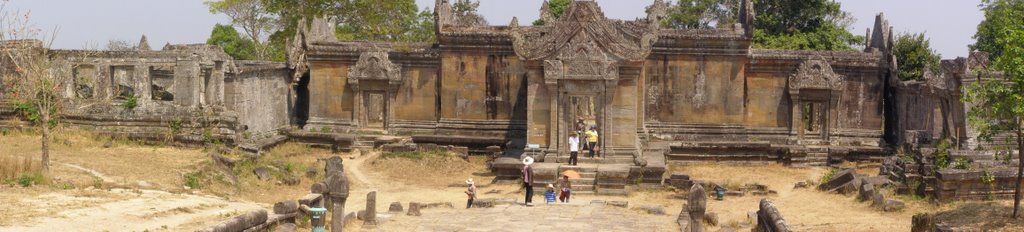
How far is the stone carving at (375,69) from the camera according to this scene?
1430 inches

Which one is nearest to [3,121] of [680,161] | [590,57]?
[590,57]

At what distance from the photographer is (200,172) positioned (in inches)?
1080

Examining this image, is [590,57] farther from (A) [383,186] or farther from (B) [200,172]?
(B) [200,172]

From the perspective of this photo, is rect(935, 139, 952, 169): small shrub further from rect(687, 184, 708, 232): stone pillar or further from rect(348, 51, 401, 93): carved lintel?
rect(348, 51, 401, 93): carved lintel

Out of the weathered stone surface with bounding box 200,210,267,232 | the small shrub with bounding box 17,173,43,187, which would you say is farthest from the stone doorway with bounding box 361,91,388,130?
the weathered stone surface with bounding box 200,210,267,232

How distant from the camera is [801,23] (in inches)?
2076

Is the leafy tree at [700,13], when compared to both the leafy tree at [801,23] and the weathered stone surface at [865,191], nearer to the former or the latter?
the leafy tree at [801,23]

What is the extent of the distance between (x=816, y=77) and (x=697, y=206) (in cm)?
1678

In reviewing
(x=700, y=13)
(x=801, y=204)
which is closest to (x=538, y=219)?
(x=801, y=204)

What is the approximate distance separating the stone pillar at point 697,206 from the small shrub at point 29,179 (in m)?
11.4

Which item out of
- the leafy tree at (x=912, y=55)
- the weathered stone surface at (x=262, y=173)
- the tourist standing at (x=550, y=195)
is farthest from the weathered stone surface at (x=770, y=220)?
the leafy tree at (x=912, y=55)

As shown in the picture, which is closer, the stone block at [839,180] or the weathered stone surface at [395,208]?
the weathered stone surface at [395,208]

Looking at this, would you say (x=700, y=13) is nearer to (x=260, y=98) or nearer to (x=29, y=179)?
(x=260, y=98)

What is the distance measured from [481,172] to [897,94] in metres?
11.7
